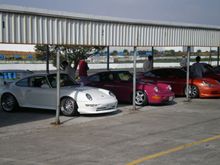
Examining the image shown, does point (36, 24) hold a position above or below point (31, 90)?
above

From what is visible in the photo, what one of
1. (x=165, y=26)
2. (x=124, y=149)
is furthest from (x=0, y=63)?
(x=124, y=149)

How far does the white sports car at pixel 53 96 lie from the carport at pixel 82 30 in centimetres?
109

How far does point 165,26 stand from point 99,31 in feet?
13.8

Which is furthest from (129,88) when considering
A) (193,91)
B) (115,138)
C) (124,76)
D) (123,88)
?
(115,138)

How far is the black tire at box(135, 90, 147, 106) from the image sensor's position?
13781 mm

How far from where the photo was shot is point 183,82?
1656cm

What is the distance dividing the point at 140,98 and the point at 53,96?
139 inches

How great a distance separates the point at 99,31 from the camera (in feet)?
41.6

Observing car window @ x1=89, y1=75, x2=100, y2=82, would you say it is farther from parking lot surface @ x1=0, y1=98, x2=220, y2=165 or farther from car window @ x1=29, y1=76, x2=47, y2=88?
→ car window @ x1=29, y1=76, x2=47, y2=88

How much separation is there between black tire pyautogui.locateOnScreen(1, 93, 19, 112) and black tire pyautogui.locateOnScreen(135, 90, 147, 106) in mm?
4216

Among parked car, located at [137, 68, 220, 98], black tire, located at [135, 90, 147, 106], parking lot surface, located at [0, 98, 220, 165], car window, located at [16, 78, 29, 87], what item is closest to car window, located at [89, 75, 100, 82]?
black tire, located at [135, 90, 147, 106]

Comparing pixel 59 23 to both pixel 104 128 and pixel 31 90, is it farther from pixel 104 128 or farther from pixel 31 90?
pixel 104 128

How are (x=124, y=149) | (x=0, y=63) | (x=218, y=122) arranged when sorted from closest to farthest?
(x=124, y=149), (x=218, y=122), (x=0, y=63)

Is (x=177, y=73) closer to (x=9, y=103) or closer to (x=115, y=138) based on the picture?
(x=9, y=103)
